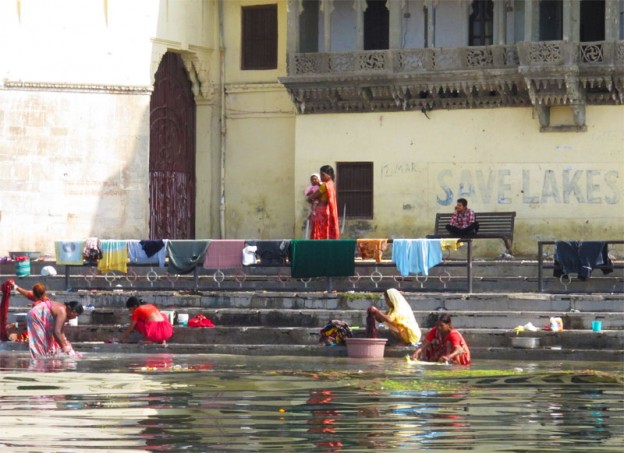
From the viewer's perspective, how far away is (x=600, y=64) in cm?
2733

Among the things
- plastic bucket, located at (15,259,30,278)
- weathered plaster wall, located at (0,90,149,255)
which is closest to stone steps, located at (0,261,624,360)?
plastic bucket, located at (15,259,30,278)

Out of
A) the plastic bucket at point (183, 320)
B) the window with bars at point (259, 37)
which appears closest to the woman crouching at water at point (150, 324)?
the plastic bucket at point (183, 320)

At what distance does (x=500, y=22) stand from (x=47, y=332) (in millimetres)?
10237

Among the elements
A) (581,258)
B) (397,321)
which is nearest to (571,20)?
(581,258)

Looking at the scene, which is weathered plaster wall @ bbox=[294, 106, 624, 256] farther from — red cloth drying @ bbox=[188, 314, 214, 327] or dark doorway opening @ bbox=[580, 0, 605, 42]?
red cloth drying @ bbox=[188, 314, 214, 327]

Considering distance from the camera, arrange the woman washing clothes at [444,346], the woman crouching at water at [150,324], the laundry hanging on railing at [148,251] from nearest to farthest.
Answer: the woman washing clothes at [444,346] < the woman crouching at water at [150,324] < the laundry hanging on railing at [148,251]

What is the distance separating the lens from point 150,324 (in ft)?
72.9

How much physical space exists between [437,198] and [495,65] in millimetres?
2411

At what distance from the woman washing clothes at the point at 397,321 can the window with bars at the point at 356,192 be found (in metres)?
7.80

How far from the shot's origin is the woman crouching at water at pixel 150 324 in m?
22.2

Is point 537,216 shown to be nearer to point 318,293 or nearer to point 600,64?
point 600,64

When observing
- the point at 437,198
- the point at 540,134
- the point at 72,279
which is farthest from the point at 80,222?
the point at 540,134

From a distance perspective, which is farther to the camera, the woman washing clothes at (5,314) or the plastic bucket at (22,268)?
the plastic bucket at (22,268)

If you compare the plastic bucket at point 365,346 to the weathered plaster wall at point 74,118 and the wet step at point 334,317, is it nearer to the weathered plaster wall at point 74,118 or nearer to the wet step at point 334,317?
the wet step at point 334,317
